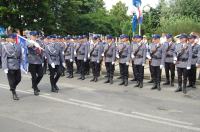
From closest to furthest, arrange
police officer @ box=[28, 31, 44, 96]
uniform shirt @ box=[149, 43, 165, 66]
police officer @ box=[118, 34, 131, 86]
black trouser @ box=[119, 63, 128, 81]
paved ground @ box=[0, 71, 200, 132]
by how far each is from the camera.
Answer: paved ground @ box=[0, 71, 200, 132]
police officer @ box=[28, 31, 44, 96]
uniform shirt @ box=[149, 43, 165, 66]
black trouser @ box=[119, 63, 128, 81]
police officer @ box=[118, 34, 131, 86]

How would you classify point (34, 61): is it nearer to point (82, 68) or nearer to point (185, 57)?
point (185, 57)

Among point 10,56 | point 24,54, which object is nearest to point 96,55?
point 24,54

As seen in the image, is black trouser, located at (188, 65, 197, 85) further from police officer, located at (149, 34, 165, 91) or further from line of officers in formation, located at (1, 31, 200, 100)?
police officer, located at (149, 34, 165, 91)

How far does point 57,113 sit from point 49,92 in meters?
3.38

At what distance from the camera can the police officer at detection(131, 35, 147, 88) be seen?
1520 centimetres

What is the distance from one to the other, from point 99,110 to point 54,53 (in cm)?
352

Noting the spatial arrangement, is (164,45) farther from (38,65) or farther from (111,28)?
(111,28)

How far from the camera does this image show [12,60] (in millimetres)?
12227

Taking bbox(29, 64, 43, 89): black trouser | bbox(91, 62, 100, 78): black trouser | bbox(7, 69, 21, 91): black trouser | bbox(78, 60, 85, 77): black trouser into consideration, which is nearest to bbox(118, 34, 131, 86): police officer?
bbox(91, 62, 100, 78): black trouser

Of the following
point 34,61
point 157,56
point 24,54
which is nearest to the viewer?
point 24,54

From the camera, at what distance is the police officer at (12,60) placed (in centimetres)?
1220

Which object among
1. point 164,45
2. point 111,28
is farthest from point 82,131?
point 111,28

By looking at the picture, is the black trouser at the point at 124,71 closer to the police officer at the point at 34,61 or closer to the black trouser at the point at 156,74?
the black trouser at the point at 156,74

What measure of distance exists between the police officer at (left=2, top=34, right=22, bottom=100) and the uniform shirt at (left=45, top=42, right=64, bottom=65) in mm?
1380
